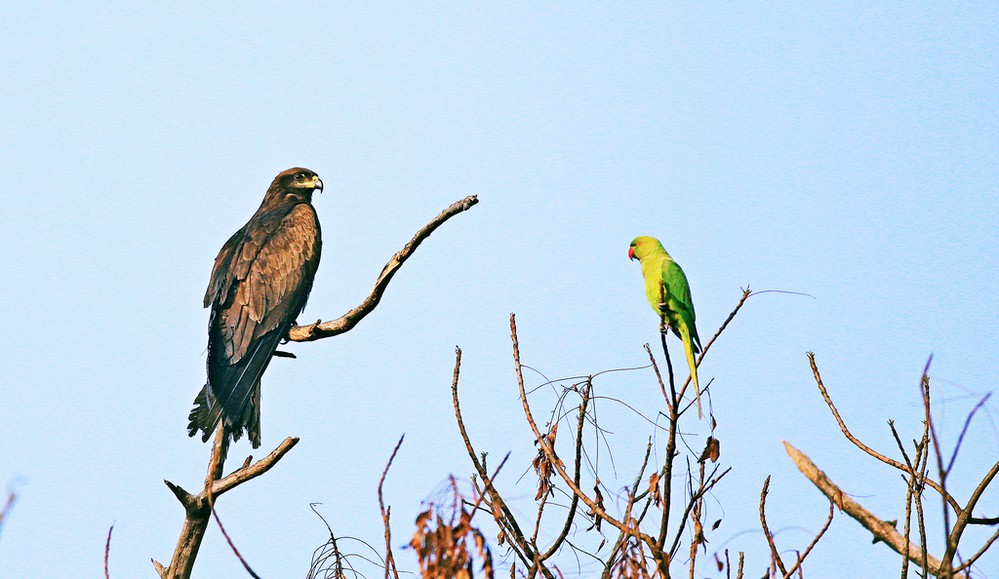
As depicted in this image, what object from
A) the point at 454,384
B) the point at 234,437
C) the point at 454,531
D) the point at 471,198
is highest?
the point at 471,198

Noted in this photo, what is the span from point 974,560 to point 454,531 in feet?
5.03

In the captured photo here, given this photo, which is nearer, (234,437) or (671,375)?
(671,375)

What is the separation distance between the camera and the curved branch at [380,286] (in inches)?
197

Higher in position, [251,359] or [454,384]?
[251,359]

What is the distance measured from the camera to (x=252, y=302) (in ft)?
23.0

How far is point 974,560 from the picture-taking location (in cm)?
299

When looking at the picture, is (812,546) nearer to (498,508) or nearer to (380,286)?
(498,508)

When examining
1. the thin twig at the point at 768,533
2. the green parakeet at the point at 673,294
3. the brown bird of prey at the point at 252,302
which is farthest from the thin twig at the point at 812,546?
the brown bird of prey at the point at 252,302

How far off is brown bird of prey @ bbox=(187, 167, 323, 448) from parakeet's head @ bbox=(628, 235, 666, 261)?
250 centimetres

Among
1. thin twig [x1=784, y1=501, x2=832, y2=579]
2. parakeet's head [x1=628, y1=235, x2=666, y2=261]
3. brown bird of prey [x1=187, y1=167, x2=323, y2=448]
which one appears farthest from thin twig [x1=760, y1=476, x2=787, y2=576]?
→ brown bird of prey [x1=187, y1=167, x2=323, y2=448]

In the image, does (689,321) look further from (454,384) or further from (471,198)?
(454,384)

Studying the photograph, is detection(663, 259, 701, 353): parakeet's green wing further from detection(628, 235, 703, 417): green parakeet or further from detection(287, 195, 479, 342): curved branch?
detection(287, 195, 479, 342): curved branch

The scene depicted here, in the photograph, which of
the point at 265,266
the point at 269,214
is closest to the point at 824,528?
the point at 265,266

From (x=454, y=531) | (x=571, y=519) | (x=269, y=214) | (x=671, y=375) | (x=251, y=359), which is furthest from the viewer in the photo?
(x=269, y=214)
